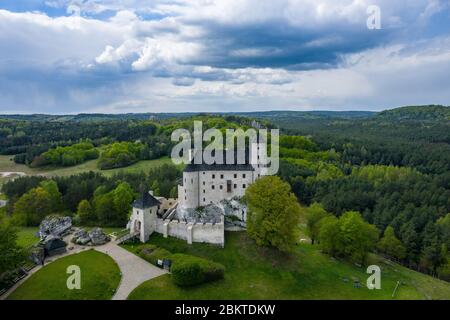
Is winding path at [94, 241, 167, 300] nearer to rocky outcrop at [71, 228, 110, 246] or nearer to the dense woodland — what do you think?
rocky outcrop at [71, 228, 110, 246]

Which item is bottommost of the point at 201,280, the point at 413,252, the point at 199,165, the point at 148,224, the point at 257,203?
the point at 413,252

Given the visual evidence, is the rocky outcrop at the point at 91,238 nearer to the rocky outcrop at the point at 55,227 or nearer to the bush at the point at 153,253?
the rocky outcrop at the point at 55,227

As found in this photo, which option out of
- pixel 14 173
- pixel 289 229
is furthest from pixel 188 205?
pixel 14 173

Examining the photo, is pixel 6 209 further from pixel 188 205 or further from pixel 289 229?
pixel 289 229

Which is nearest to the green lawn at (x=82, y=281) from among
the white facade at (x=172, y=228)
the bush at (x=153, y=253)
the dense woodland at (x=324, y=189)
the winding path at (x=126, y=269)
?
the winding path at (x=126, y=269)

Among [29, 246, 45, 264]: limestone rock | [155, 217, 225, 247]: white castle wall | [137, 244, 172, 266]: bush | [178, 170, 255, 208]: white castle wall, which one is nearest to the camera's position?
[29, 246, 45, 264]: limestone rock

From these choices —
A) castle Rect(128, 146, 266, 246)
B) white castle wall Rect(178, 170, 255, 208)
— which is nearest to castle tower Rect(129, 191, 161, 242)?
castle Rect(128, 146, 266, 246)

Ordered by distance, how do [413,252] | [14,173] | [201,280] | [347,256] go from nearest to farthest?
[201,280], [347,256], [413,252], [14,173]
